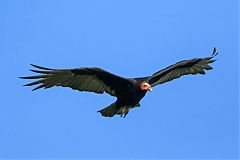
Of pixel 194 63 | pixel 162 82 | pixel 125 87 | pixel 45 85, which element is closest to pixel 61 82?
pixel 45 85

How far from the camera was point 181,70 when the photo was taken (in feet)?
57.8

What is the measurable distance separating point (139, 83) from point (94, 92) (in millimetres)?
1141

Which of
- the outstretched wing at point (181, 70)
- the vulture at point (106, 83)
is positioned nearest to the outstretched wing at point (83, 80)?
the vulture at point (106, 83)

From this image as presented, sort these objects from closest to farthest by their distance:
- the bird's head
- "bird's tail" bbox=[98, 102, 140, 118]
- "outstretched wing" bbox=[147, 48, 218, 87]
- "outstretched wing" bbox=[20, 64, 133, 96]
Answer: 1. "outstretched wing" bbox=[20, 64, 133, 96]
2. the bird's head
3. "bird's tail" bbox=[98, 102, 140, 118]
4. "outstretched wing" bbox=[147, 48, 218, 87]

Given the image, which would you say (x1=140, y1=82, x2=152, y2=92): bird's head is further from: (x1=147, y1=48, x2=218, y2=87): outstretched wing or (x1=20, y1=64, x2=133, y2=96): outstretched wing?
(x1=147, y1=48, x2=218, y2=87): outstretched wing

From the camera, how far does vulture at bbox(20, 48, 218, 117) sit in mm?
14053

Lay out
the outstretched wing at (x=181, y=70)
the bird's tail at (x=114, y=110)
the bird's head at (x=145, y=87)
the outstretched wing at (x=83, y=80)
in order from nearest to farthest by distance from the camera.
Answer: the outstretched wing at (x=83, y=80)
the bird's head at (x=145, y=87)
the bird's tail at (x=114, y=110)
the outstretched wing at (x=181, y=70)

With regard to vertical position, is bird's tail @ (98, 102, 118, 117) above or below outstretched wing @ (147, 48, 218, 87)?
below

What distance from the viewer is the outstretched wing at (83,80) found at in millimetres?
13922

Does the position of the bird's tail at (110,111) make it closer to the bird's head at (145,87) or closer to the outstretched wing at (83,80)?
the outstretched wing at (83,80)

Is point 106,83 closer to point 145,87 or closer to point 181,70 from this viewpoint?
point 145,87

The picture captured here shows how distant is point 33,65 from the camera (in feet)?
43.9

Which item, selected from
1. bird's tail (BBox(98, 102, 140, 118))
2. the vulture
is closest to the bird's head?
the vulture

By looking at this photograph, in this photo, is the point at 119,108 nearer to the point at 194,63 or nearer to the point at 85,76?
the point at 85,76
